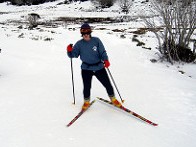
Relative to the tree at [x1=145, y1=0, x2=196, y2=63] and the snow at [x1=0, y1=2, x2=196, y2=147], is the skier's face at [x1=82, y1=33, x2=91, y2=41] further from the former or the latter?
the tree at [x1=145, y1=0, x2=196, y2=63]

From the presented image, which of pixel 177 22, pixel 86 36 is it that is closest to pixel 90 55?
pixel 86 36

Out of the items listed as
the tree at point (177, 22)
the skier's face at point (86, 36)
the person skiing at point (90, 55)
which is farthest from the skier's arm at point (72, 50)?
the tree at point (177, 22)

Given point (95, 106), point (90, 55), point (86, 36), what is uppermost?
point (86, 36)

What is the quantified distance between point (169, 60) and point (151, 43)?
4114 mm

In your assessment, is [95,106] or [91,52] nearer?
[91,52]

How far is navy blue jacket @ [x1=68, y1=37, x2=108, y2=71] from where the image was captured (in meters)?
4.75

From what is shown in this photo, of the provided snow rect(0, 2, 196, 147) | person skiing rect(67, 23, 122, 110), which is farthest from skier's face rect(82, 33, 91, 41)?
snow rect(0, 2, 196, 147)

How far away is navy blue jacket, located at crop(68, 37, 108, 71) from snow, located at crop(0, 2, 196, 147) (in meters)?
1.05

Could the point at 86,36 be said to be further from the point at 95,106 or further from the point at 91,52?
the point at 95,106

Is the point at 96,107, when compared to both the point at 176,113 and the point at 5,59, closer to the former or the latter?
the point at 176,113

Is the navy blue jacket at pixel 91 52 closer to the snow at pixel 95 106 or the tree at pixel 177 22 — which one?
the snow at pixel 95 106

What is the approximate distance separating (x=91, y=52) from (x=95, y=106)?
4.50 ft

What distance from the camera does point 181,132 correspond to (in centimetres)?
436

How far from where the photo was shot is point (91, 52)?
479cm
